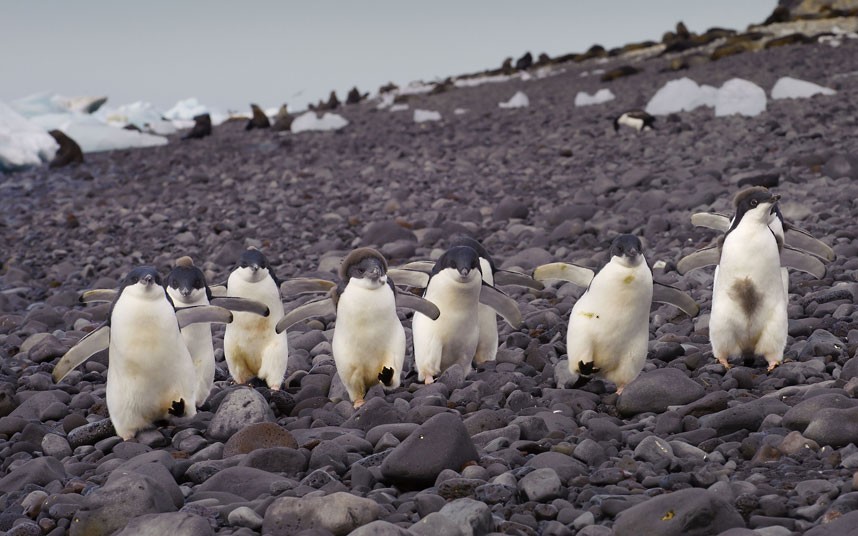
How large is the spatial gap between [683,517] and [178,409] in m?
2.51

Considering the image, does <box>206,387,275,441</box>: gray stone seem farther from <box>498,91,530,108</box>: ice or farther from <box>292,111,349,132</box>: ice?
<box>292,111,349,132</box>: ice

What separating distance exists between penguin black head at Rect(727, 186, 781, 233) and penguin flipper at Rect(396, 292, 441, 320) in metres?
1.49

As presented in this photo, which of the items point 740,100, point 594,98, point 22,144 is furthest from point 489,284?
point 22,144

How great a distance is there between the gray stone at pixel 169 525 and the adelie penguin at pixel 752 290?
2.71 metres

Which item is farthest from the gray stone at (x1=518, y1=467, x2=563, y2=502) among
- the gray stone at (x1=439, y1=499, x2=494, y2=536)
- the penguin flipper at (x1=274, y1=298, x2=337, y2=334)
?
the penguin flipper at (x1=274, y1=298, x2=337, y2=334)

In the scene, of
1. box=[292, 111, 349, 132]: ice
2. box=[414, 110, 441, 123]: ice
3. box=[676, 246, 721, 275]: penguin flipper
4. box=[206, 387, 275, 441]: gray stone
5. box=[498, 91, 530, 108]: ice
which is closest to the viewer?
box=[206, 387, 275, 441]: gray stone

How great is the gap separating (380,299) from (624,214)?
4891 millimetres

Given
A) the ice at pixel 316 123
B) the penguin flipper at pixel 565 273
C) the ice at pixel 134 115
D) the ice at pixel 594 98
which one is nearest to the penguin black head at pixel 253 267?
the penguin flipper at pixel 565 273

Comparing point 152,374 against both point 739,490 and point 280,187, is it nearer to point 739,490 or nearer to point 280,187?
point 739,490

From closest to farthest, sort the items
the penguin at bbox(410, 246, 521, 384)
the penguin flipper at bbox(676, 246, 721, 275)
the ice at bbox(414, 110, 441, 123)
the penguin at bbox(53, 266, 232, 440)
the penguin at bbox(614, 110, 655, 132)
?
the penguin at bbox(53, 266, 232, 440) < the penguin at bbox(410, 246, 521, 384) < the penguin flipper at bbox(676, 246, 721, 275) < the penguin at bbox(614, 110, 655, 132) < the ice at bbox(414, 110, 441, 123)

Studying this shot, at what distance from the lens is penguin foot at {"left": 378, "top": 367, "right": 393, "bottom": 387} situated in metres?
4.66

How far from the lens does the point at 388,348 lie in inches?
182

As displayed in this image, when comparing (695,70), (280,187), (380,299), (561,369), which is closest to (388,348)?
(380,299)

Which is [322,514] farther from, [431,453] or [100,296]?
[100,296]
